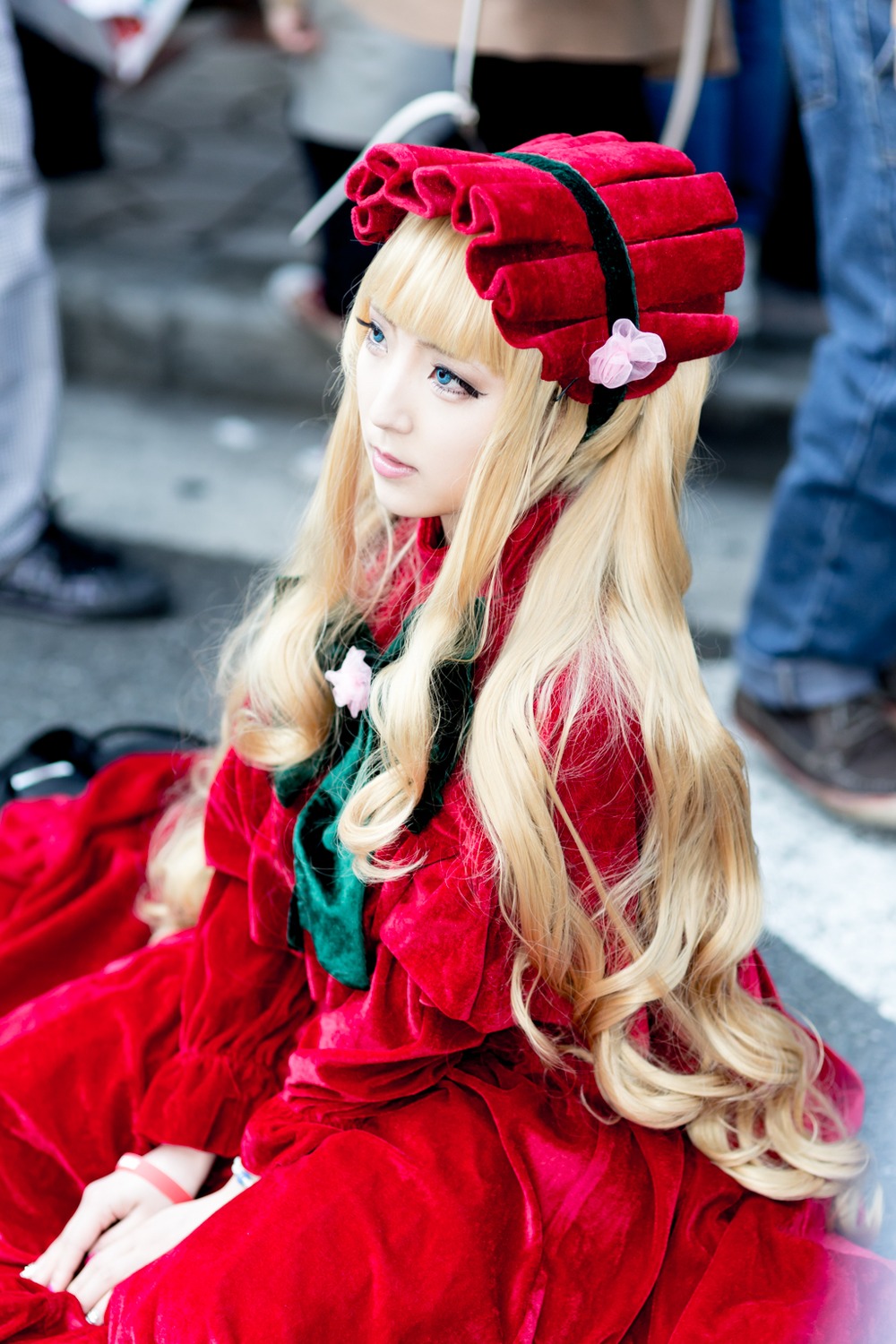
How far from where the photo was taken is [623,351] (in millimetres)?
1033

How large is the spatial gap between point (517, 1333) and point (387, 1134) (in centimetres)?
19

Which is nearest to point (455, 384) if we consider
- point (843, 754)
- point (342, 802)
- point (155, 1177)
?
point (342, 802)

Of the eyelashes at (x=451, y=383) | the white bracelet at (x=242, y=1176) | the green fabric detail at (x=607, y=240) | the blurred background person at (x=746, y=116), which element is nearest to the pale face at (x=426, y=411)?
the eyelashes at (x=451, y=383)

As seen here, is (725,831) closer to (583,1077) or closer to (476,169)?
(583,1077)

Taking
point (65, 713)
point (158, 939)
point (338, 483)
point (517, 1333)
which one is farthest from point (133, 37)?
point (517, 1333)

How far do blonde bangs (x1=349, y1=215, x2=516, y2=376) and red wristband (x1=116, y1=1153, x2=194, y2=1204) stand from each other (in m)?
0.79

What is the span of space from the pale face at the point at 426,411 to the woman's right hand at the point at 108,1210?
665 mm

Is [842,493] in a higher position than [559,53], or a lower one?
lower

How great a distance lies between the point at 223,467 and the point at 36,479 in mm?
596

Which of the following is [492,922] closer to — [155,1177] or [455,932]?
[455,932]

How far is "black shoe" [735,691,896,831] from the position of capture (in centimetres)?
199

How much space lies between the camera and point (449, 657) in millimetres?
1188

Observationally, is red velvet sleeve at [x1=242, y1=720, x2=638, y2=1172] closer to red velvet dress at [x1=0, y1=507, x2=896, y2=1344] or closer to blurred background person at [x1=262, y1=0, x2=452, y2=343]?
red velvet dress at [x1=0, y1=507, x2=896, y2=1344]

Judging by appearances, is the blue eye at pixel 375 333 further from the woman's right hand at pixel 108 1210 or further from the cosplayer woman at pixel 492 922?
the woman's right hand at pixel 108 1210
